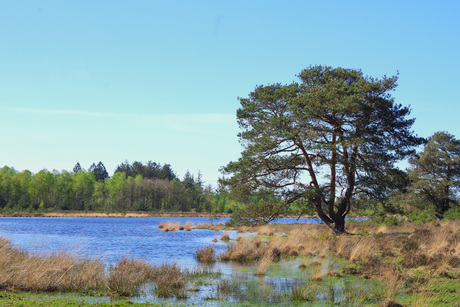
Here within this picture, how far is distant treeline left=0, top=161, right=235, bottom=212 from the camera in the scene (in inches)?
4107

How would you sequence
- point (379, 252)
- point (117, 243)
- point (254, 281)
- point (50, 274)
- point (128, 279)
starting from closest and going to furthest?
1. point (50, 274)
2. point (128, 279)
3. point (254, 281)
4. point (379, 252)
5. point (117, 243)

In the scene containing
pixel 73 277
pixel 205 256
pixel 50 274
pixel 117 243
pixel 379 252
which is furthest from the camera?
pixel 117 243

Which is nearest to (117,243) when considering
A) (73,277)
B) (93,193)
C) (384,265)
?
(73,277)

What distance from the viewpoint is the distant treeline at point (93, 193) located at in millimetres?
104312

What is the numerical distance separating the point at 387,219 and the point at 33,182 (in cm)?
9438

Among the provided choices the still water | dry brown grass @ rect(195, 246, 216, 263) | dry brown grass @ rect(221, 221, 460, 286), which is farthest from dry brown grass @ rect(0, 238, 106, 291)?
dry brown grass @ rect(195, 246, 216, 263)

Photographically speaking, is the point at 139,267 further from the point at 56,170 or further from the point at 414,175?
the point at 56,170

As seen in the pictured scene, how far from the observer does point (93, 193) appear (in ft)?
389

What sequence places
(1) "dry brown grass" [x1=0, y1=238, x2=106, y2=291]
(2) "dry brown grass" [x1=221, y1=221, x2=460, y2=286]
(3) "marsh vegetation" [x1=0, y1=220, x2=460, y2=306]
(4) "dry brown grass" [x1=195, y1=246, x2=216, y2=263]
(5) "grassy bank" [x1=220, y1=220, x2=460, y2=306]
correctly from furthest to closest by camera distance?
1. (4) "dry brown grass" [x1=195, y1=246, x2=216, y2=263]
2. (2) "dry brown grass" [x1=221, y1=221, x2=460, y2=286]
3. (1) "dry brown grass" [x1=0, y1=238, x2=106, y2=291]
4. (3) "marsh vegetation" [x1=0, y1=220, x2=460, y2=306]
5. (5) "grassy bank" [x1=220, y1=220, x2=460, y2=306]

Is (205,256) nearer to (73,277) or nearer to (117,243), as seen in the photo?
(73,277)

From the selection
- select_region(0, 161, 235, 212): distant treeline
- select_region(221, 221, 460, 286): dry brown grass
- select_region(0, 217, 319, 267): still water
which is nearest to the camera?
select_region(221, 221, 460, 286): dry brown grass

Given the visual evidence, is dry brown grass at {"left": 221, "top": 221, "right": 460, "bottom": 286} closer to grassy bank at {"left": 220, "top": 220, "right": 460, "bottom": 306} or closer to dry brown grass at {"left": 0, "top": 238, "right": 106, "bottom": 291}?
grassy bank at {"left": 220, "top": 220, "right": 460, "bottom": 306}

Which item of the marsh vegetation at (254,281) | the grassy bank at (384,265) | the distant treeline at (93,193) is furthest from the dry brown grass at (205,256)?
the distant treeline at (93,193)

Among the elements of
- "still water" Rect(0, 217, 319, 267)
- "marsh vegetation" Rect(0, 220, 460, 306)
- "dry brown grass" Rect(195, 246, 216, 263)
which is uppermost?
"marsh vegetation" Rect(0, 220, 460, 306)
